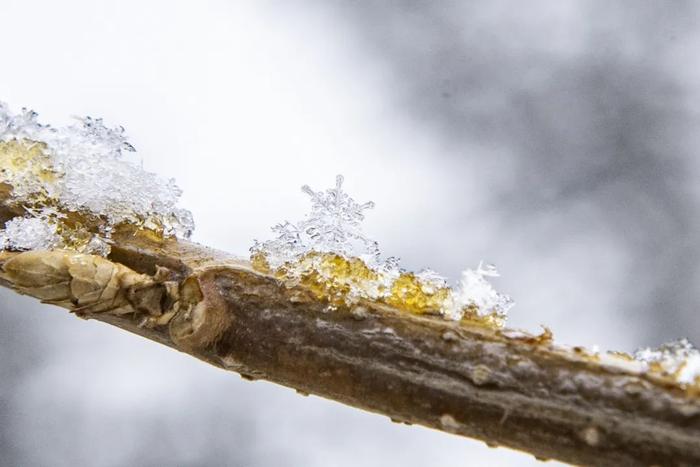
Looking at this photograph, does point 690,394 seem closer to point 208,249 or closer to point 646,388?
point 646,388

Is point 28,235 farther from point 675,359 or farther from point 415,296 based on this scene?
point 675,359

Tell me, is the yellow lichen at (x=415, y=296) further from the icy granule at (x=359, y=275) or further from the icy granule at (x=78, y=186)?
the icy granule at (x=78, y=186)

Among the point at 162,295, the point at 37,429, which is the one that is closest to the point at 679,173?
the point at 37,429

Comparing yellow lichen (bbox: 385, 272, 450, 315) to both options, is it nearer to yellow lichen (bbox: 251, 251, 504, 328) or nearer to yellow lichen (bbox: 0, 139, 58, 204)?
yellow lichen (bbox: 251, 251, 504, 328)

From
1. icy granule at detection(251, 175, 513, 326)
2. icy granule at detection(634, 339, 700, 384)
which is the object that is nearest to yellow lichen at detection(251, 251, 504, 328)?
icy granule at detection(251, 175, 513, 326)

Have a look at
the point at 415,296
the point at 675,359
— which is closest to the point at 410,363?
the point at 415,296

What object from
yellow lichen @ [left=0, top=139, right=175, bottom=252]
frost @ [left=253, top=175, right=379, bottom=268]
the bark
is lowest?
the bark
